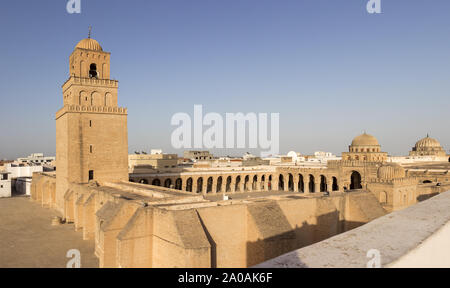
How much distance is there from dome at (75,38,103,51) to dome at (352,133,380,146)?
3061 centimetres

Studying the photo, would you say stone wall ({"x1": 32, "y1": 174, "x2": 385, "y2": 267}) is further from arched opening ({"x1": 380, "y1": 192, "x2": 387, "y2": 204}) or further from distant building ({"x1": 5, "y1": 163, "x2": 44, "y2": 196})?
distant building ({"x1": 5, "y1": 163, "x2": 44, "y2": 196})

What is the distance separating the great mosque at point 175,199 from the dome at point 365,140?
0.12m

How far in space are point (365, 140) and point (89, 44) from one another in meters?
31.8

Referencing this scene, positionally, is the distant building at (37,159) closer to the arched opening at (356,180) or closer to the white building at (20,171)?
the white building at (20,171)

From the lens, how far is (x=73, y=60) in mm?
25859

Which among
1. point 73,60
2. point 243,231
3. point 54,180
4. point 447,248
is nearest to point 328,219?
point 243,231

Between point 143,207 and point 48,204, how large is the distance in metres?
19.7

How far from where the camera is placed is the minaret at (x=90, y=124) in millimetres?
23906

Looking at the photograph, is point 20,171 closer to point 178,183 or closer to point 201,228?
point 178,183

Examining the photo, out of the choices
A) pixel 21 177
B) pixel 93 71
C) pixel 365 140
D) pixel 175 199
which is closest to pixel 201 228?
pixel 175 199

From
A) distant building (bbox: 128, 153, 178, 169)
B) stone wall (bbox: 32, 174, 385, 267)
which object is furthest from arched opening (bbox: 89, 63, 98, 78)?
distant building (bbox: 128, 153, 178, 169)
